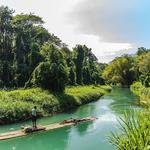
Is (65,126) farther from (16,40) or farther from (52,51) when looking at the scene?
(16,40)

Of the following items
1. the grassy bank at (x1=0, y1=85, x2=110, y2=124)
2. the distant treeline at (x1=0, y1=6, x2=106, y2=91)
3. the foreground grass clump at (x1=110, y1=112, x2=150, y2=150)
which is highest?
the distant treeline at (x1=0, y1=6, x2=106, y2=91)

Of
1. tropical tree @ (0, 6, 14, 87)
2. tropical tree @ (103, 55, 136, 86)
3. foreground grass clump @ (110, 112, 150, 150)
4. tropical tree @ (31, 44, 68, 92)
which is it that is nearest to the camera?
foreground grass clump @ (110, 112, 150, 150)

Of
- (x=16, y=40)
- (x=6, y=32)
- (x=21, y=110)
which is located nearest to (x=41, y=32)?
(x=6, y=32)

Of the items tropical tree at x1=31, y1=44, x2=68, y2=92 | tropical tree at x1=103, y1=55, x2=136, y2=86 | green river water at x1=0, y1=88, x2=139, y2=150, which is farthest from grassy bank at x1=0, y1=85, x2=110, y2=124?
tropical tree at x1=103, y1=55, x2=136, y2=86

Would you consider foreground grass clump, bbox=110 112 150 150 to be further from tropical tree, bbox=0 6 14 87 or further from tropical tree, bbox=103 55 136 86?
tropical tree, bbox=103 55 136 86

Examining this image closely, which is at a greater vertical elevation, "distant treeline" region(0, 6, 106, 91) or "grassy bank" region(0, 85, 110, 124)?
"distant treeline" region(0, 6, 106, 91)

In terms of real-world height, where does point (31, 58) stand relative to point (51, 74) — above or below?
above

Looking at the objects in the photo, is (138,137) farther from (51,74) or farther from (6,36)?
(6,36)

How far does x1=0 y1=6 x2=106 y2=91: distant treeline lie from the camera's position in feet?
124

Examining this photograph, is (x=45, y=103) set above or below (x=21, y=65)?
below

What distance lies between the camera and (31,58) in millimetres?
46406

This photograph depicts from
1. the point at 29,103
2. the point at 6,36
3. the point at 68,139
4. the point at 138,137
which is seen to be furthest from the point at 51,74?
the point at 138,137

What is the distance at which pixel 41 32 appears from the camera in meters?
62.1

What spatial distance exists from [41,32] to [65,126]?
41.0 m
